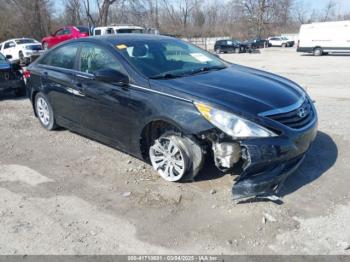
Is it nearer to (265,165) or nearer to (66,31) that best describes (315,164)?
(265,165)

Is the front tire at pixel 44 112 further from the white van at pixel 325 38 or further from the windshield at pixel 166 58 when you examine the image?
the white van at pixel 325 38

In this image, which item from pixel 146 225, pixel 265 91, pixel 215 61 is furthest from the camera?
pixel 215 61

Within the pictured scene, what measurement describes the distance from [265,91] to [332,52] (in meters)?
27.1

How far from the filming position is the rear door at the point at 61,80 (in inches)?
199

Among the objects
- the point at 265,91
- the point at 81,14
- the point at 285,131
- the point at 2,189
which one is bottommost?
the point at 2,189

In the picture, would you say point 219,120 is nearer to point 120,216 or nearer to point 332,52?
point 120,216

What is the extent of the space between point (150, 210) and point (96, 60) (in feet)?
7.34

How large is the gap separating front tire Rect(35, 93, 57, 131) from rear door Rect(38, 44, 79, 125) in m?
0.20

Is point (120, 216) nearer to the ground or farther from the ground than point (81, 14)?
nearer to the ground

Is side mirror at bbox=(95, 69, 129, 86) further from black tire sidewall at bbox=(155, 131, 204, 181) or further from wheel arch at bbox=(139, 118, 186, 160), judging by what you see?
black tire sidewall at bbox=(155, 131, 204, 181)

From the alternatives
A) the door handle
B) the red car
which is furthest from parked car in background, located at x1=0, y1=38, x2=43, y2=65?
the door handle

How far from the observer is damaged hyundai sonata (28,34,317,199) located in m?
3.38

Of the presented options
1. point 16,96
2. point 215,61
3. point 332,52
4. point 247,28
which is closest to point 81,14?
point 247,28

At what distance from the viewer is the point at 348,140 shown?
528 centimetres
